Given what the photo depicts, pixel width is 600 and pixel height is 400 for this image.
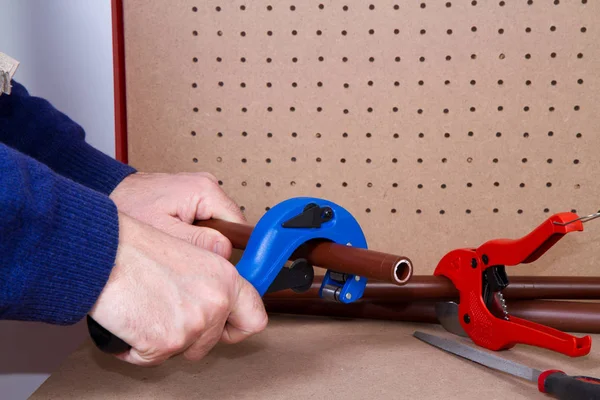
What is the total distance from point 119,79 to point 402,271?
0.63 m

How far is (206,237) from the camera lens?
68 cm

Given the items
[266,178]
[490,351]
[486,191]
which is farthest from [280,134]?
[490,351]

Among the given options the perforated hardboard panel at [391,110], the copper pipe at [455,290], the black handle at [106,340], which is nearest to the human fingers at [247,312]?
the black handle at [106,340]

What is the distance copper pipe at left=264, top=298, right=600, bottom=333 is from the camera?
0.80m

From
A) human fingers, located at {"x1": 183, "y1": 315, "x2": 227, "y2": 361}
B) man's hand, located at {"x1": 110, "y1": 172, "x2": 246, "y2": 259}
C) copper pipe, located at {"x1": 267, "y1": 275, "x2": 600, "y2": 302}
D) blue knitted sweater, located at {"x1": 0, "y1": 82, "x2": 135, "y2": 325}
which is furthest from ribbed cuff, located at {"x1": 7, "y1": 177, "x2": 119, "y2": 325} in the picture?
copper pipe, located at {"x1": 267, "y1": 275, "x2": 600, "y2": 302}

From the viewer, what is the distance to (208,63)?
0.92 meters

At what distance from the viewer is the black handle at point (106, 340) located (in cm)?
51

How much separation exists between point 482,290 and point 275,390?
319mm

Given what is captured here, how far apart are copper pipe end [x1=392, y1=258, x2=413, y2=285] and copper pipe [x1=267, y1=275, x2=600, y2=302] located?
12.2 inches

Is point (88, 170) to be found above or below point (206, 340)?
above

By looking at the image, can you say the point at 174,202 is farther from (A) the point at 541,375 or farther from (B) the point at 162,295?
(A) the point at 541,375

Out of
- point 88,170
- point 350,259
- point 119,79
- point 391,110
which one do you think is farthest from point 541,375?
point 119,79

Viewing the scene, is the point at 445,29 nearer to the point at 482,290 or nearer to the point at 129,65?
the point at 482,290

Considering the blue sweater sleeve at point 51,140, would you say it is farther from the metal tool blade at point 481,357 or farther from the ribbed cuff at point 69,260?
the metal tool blade at point 481,357
